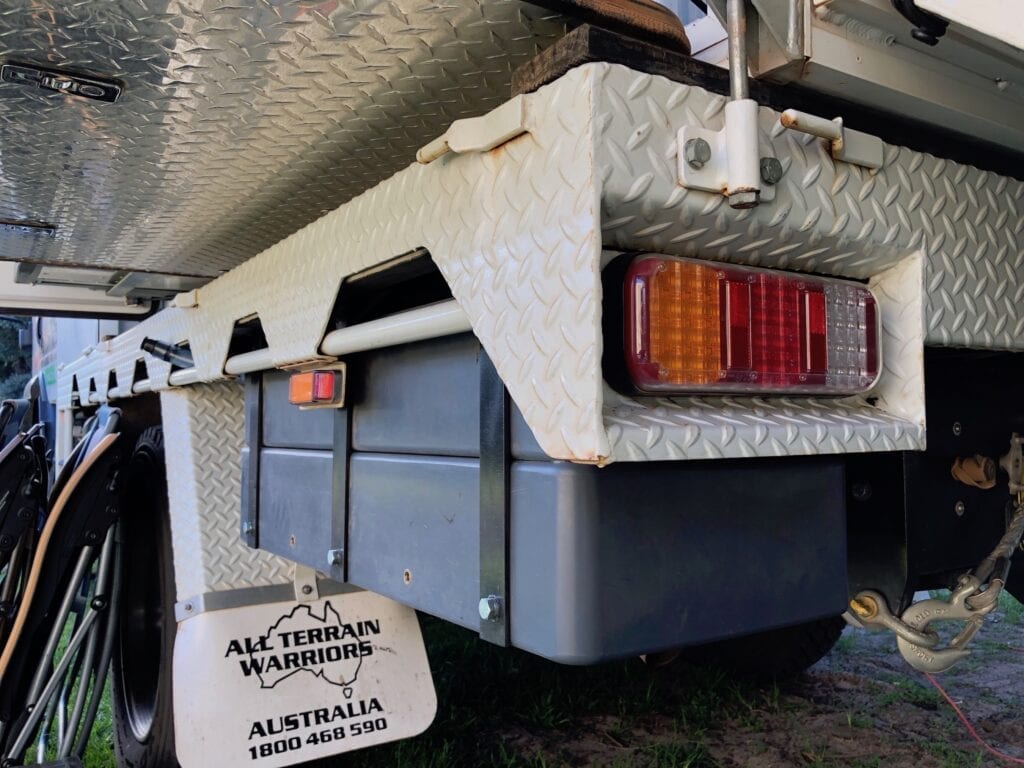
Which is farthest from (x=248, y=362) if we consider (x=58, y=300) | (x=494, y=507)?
(x=58, y=300)

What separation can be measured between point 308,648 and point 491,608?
1063 millimetres

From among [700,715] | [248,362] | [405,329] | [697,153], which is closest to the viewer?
[697,153]

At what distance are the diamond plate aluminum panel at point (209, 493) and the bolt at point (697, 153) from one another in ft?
4.90

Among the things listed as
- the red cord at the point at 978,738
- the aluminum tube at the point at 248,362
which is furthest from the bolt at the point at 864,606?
the red cord at the point at 978,738

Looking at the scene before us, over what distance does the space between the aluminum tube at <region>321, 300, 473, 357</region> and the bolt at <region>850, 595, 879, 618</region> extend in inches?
31.9

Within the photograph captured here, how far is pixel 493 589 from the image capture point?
3.43ft

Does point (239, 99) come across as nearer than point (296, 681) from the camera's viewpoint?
Yes

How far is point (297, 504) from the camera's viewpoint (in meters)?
1.72

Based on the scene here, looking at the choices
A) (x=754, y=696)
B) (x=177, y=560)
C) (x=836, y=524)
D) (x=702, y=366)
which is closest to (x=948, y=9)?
(x=702, y=366)

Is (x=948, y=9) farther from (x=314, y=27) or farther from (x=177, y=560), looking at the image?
(x=177, y=560)

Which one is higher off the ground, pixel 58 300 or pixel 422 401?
pixel 58 300

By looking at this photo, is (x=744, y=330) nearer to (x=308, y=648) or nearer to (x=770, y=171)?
(x=770, y=171)

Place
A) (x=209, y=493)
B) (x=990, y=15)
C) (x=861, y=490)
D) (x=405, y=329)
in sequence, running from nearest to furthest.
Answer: (x=990, y=15) → (x=405, y=329) → (x=861, y=490) → (x=209, y=493)

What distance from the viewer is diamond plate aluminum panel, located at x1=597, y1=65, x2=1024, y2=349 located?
921 millimetres
